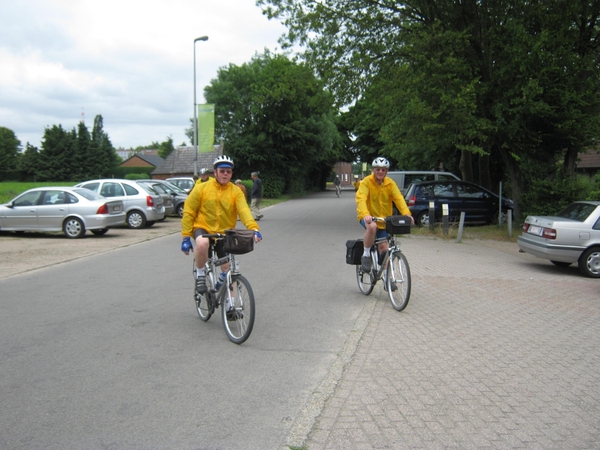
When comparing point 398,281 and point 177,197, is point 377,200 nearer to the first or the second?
point 398,281

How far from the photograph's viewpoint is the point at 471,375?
4859 mm

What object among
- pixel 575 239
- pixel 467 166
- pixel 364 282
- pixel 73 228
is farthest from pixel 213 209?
pixel 467 166

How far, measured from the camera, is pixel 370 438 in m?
3.62

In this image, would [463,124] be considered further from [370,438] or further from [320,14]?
[370,438]

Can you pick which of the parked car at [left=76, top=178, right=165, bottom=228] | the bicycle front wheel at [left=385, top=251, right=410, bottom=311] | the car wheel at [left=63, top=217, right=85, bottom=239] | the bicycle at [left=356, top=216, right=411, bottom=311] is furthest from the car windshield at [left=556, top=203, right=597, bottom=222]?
the parked car at [left=76, top=178, right=165, bottom=228]

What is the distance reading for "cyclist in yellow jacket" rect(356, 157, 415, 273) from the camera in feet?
24.6

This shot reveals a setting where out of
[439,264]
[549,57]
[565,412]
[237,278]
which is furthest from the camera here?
[549,57]

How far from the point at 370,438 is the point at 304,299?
4379 millimetres

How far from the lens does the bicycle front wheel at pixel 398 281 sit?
7.08m

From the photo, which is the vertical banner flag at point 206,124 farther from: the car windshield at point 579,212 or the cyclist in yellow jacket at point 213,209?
the cyclist in yellow jacket at point 213,209

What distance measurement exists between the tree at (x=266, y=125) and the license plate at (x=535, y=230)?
32.0 metres

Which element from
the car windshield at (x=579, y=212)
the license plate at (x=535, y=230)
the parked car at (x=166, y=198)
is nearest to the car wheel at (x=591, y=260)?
the car windshield at (x=579, y=212)

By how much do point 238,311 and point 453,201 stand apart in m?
14.9

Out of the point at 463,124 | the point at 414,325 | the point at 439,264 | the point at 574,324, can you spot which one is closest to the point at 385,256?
the point at 414,325
